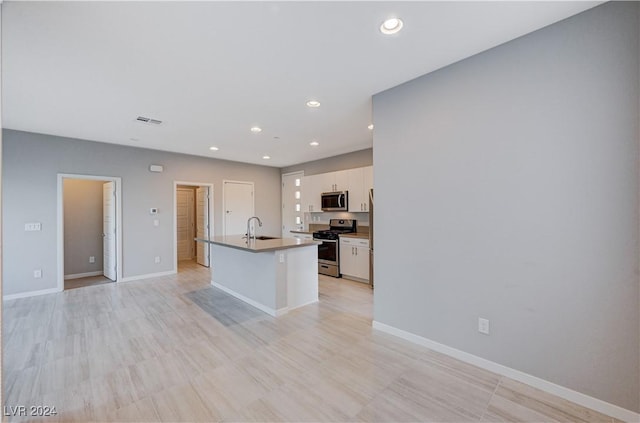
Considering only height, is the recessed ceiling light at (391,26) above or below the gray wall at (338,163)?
above

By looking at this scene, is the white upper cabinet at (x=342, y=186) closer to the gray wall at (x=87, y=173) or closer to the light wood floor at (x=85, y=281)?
the gray wall at (x=87, y=173)

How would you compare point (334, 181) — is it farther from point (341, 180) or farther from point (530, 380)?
point (530, 380)

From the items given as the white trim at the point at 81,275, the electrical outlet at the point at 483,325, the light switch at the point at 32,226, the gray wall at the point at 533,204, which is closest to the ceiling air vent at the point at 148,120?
the light switch at the point at 32,226

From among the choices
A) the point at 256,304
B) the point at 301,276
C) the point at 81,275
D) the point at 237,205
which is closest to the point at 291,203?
the point at 237,205

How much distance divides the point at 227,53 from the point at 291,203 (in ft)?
17.7

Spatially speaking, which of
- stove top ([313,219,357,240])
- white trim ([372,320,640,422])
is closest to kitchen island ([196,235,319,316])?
white trim ([372,320,640,422])

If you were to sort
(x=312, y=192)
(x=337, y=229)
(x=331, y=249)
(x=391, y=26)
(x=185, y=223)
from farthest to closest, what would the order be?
(x=185, y=223) → (x=312, y=192) → (x=337, y=229) → (x=331, y=249) → (x=391, y=26)

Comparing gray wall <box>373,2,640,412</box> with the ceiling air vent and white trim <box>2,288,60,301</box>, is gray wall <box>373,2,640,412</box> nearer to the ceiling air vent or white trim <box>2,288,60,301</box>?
the ceiling air vent

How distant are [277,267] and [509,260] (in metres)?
2.47

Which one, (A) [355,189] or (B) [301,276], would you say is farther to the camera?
(A) [355,189]

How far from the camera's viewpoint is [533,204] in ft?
6.62

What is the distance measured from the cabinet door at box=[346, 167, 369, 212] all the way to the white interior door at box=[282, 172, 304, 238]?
188 centimetres

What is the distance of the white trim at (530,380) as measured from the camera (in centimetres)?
172

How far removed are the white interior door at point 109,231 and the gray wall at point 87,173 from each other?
0.71 ft
